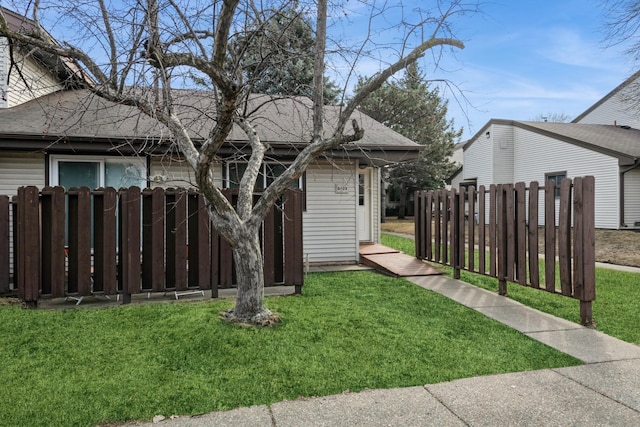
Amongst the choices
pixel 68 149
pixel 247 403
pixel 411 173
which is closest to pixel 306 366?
pixel 247 403

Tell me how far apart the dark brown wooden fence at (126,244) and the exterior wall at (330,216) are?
9.74 ft

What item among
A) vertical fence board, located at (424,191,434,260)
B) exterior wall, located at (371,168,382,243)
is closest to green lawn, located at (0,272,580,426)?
vertical fence board, located at (424,191,434,260)

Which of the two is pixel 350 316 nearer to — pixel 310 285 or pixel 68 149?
pixel 310 285

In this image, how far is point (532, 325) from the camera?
16.5ft

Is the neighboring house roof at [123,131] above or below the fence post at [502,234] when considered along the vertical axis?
above

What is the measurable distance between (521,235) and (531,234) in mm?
287

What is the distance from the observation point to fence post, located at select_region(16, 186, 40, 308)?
5.33 m

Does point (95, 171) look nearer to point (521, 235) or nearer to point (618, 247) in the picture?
point (521, 235)

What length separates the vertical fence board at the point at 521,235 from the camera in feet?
19.9

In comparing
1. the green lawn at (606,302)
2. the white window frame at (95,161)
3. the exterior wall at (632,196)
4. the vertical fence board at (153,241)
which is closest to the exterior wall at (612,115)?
the exterior wall at (632,196)

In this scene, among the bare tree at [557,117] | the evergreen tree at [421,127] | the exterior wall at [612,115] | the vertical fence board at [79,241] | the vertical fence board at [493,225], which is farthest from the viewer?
the bare tree at [557,117]

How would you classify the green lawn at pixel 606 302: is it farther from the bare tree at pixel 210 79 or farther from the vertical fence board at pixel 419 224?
the bare tree at pixel 210 79

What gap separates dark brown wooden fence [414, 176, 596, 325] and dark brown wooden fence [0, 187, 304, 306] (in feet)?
10.3

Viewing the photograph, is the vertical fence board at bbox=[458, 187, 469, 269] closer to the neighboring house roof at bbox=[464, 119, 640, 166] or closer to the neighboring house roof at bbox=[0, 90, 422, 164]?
the neighboring house roof at bbox=[0, 90, 422, 164]
